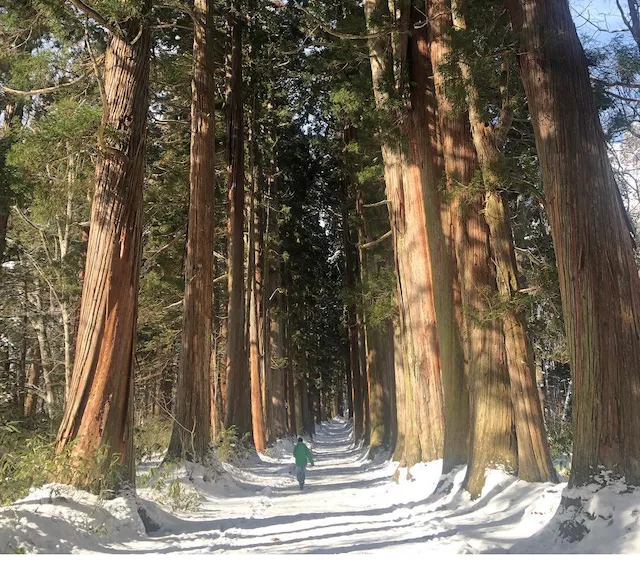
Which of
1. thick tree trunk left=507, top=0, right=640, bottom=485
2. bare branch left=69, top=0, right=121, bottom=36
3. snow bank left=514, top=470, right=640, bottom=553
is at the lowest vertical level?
snow bank left=514, top=470, right=640, bottom=553

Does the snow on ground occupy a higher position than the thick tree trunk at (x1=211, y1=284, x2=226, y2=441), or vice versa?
the thick tree trunk at (x1=211, y1=284, x2=226, y2=441)

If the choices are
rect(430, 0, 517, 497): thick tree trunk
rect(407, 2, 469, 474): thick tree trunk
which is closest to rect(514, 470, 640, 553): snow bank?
rect(430, 0, 517, 497): thick tree trunk

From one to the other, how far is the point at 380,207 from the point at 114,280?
43.2ft

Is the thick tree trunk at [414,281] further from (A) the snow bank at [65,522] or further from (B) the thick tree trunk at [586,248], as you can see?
(A) the snow bank at [65,522]

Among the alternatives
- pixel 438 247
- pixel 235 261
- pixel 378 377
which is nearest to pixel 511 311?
pixel 438 247

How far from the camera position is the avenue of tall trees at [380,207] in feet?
18.3

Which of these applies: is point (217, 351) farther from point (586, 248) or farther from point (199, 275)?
point (586, 248)

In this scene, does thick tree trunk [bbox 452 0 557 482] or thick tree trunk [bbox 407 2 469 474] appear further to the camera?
thick tree trunk [bbox 407 2 469 474]

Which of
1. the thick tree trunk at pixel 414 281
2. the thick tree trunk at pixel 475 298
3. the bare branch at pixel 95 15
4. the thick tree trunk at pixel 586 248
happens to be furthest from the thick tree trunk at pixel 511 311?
the bare branch at pixel 95 15

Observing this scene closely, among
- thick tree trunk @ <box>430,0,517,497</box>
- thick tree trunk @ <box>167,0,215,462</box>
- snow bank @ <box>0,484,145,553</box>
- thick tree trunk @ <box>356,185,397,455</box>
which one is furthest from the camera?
thick tree trunk @ <box>356,185,397,455</box>

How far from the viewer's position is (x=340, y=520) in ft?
24.3

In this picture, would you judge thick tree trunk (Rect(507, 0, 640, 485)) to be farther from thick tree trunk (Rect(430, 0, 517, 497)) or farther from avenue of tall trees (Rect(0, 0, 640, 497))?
thick tree trunk (Rect(430, 0, 517, 497))

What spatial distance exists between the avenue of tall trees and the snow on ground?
1.38ft

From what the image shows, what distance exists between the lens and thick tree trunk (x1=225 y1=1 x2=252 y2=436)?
15.5 m
